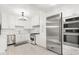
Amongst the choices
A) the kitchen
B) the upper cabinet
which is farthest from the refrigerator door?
the upper cabinet

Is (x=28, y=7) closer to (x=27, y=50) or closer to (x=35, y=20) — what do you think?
(x=35, y=20)

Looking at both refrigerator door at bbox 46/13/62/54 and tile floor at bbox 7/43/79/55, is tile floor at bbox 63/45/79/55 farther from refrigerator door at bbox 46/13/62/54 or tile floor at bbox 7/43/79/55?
refrigerator door at bbox 46/13/62/54

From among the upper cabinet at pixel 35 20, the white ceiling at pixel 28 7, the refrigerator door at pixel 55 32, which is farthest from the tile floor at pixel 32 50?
the white ceiling at pixel 28 7

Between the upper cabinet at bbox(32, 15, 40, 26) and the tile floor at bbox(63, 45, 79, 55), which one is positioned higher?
the upper cabinet at bbox(32, 15, 40, 26)

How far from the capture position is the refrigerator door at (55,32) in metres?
1.33

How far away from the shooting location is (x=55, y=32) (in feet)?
4.45

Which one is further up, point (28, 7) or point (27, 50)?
point (28, 7)

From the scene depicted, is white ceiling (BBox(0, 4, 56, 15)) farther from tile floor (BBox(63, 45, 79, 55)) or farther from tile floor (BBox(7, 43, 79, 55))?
tile floor (BBox(63, 45, 79, 55))

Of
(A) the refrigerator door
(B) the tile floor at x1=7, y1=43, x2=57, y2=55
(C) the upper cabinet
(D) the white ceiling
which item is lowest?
(B) the tile floor at x1=7, y1=43, x2=57, y2=55

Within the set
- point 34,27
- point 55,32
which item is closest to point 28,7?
point 34,27

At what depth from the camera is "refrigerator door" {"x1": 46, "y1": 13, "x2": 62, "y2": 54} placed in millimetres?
1329

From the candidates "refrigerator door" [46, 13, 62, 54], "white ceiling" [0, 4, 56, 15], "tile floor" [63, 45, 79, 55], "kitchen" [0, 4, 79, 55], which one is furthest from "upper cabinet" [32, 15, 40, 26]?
"tile floor" [63, 45, 79, 55]

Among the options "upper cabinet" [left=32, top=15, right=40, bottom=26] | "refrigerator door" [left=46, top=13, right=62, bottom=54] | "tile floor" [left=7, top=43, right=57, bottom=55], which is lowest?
"tile floor" [left=7, top=43, right=57, bottom=55]
